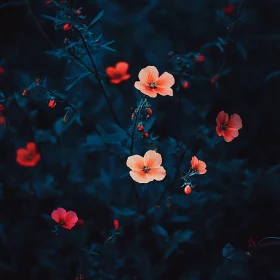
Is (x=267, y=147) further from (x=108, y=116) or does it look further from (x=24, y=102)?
(x=24, y=102)

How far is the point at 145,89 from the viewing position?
4.30ft

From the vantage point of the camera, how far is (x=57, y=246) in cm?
159

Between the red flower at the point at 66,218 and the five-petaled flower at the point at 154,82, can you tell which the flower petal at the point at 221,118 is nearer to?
the five-petaled flower at the point at 154,82

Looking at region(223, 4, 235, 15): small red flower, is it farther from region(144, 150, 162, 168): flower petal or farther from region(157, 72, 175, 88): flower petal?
region(144, 150, 162, 168): flower petal

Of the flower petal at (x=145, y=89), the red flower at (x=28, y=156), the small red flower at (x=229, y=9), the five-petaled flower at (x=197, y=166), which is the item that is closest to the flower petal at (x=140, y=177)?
the five-petaled flower at (x=197, y=166)

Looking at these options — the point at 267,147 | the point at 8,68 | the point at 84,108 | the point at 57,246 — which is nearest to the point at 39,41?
the point at 8,68

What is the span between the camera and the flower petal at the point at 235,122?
151cm

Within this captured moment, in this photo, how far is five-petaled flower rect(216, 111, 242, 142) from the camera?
150 centimetres

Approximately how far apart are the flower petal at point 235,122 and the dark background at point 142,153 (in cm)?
9

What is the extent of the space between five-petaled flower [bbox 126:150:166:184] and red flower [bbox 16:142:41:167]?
1.66ft

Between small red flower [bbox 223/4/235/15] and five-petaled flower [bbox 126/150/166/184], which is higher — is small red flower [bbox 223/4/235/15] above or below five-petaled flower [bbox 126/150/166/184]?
above

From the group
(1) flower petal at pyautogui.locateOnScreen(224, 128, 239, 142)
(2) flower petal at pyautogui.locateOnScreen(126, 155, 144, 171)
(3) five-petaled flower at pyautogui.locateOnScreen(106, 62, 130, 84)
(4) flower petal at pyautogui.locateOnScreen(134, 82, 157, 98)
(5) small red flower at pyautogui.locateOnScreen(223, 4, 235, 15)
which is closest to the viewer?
(4) flower petal at pyautogui.locateOnScreen(134, 82, 157, 98)

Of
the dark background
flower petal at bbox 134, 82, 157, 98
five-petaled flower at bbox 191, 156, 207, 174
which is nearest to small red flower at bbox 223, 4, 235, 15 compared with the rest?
the dark background

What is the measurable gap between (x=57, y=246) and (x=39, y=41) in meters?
1.02
